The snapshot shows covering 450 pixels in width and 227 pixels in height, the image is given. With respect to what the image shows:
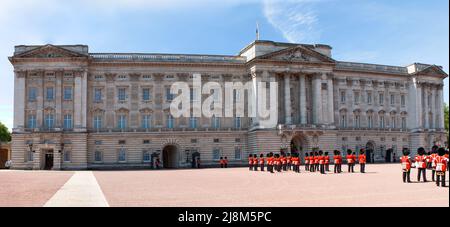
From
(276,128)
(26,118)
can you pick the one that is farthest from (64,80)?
(276,128)

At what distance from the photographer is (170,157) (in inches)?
2608

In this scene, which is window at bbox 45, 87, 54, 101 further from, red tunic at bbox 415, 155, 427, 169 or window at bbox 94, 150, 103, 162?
red tunic at bbox 415, 155, 427, 169

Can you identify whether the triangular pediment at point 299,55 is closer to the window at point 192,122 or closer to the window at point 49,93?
the window at point 192,122

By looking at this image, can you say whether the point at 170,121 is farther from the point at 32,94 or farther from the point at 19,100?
the point at 19,100

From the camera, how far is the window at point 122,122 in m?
62.6

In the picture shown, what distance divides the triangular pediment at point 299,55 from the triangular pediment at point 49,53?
23.9 metres

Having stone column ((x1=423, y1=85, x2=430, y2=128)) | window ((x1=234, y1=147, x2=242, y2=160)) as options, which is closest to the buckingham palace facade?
window ((x1=234, y1=147, x2=242, y2=160))

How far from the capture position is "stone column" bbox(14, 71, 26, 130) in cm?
5991

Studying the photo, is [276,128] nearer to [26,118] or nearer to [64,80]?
[64,80]

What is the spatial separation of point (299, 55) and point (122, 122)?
2411 centimetres

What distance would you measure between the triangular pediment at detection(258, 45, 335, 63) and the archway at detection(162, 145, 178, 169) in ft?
55.2

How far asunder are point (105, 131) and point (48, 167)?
307 inches

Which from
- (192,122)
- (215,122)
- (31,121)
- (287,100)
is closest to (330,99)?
(287,100)

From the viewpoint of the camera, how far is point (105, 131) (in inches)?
2436
